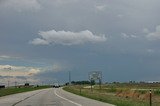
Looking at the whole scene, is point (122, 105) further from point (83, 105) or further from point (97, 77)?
point (97, 77)

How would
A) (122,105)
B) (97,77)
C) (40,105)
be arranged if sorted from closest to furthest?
(122,105)
(40,105)
(97,77)

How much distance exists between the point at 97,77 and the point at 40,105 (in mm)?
54202

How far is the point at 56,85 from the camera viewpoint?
586ft

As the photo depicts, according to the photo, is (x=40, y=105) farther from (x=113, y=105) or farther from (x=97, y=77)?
(x=97, y=77)

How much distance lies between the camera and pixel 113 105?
32250 millimetres

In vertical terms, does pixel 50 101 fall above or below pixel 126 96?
below

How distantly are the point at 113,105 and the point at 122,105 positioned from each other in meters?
0.93

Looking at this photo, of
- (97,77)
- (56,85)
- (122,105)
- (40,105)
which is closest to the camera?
(122,105)

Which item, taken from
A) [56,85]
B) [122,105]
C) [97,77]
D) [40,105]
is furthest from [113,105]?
[56,85]

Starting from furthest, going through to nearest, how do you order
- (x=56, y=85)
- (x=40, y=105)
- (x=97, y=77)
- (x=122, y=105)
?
(x=56, y=85) < (x=97, y=77) < (x=40, y=105) < (x=122, y=105)

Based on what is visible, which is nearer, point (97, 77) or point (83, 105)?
point (83, 105)

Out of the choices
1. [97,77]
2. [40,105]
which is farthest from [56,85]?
[40,105]

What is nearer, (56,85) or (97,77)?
(97,77)

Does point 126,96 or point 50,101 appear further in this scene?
point 126,96
